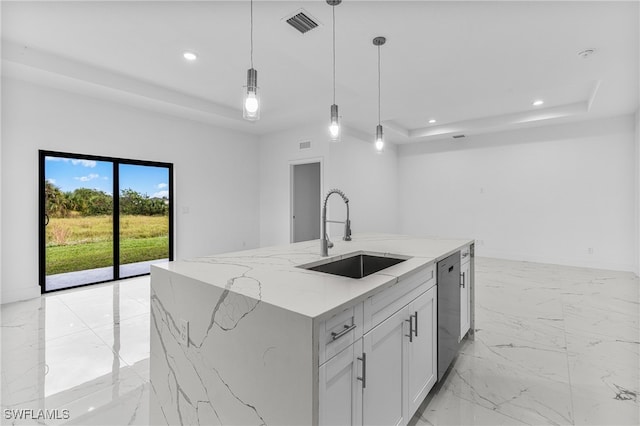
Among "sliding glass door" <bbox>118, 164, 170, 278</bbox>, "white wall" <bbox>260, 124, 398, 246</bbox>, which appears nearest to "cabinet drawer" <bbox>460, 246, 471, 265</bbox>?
"white wall" <bbox>260, 124, 398, 246</bbox>

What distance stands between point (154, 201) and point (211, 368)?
444 centimetres

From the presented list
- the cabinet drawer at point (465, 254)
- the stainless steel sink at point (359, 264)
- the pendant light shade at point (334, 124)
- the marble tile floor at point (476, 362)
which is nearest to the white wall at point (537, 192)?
the marble tile floor at point (476, 362)

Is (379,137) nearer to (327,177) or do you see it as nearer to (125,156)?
(327,177)

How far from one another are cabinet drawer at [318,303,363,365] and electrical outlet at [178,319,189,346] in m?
0.75

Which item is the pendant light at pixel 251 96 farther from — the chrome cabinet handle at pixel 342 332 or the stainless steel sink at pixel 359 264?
the chrome cabinet handle at pixel 342 332

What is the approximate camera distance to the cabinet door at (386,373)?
1230mm

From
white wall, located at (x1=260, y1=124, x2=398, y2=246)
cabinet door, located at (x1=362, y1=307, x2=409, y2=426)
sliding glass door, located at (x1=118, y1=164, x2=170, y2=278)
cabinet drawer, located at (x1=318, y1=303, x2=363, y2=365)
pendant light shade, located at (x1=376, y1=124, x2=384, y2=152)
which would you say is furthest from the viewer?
white wall, located at (x1=260, y1=124, x2=398, y2=246)

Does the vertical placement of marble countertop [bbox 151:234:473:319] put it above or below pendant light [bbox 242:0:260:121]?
below

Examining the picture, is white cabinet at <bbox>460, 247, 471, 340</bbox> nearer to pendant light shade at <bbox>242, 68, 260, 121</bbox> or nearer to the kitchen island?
the kitchen island

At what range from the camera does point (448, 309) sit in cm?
209

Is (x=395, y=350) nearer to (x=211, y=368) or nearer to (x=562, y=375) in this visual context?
(x=211, y=368)

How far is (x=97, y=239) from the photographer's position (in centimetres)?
443

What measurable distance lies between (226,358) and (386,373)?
701 millimetres
